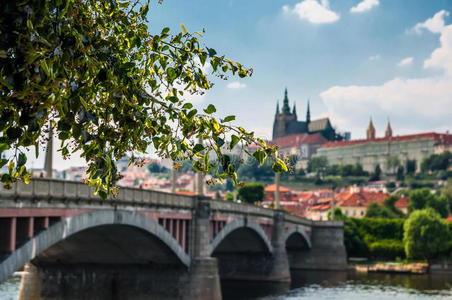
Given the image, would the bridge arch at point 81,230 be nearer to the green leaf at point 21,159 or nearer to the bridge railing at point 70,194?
the bridge railing at point 70,194

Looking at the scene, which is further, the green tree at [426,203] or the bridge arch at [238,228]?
the green tree at [426,203]

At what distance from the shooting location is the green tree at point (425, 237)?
84.0 metres

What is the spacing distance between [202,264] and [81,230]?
43.7 ft

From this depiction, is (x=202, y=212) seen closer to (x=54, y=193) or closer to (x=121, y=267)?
(x=121, y=267)

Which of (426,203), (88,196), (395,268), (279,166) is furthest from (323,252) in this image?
(279,166)

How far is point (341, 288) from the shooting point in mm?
64438

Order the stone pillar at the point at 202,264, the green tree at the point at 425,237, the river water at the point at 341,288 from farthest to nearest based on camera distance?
the green tree at the point at 425,237
the river water at the point at 341,288
the stone pillar at the point at 202,264

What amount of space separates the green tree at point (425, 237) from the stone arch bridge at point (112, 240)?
33.5 metres

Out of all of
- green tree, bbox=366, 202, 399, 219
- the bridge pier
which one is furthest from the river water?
green tree, bbox=366, 202, 399, 219

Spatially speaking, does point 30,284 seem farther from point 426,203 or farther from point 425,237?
point 426,203

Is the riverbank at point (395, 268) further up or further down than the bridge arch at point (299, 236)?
further down

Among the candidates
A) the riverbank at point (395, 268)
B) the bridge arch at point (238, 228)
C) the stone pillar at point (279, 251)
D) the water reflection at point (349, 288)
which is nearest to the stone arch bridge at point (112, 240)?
the bridge arch at point (238, 228)

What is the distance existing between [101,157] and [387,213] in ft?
395

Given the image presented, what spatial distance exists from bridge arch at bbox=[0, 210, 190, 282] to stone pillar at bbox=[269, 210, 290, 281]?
1045 inches
